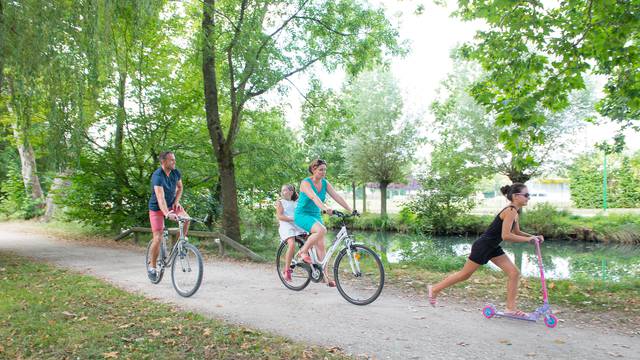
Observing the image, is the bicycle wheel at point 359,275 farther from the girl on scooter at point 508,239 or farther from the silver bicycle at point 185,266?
the silver bicycle at point 185,266

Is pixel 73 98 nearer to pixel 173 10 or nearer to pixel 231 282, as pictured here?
pixel 231 282

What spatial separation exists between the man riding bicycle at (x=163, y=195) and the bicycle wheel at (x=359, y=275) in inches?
94.9

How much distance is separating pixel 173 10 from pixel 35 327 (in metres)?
10.8

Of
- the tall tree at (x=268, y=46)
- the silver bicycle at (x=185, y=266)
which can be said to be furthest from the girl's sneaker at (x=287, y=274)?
the tall tree at (x=268, y=46)

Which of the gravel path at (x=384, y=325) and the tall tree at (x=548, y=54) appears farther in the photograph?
the tall tree at (x=548, y=54)

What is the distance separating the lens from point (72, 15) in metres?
6.25

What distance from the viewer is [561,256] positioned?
17016 mm

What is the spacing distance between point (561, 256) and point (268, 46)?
13.2 meters

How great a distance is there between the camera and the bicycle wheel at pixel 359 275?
5.74 m

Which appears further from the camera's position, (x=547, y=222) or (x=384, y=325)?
(x=547, y=222)

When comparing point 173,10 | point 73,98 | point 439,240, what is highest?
point 173,10

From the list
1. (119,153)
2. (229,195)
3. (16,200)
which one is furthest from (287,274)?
(16,200)

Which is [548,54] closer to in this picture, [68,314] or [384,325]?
[384,325]

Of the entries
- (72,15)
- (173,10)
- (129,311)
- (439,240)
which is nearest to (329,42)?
(173,10)
